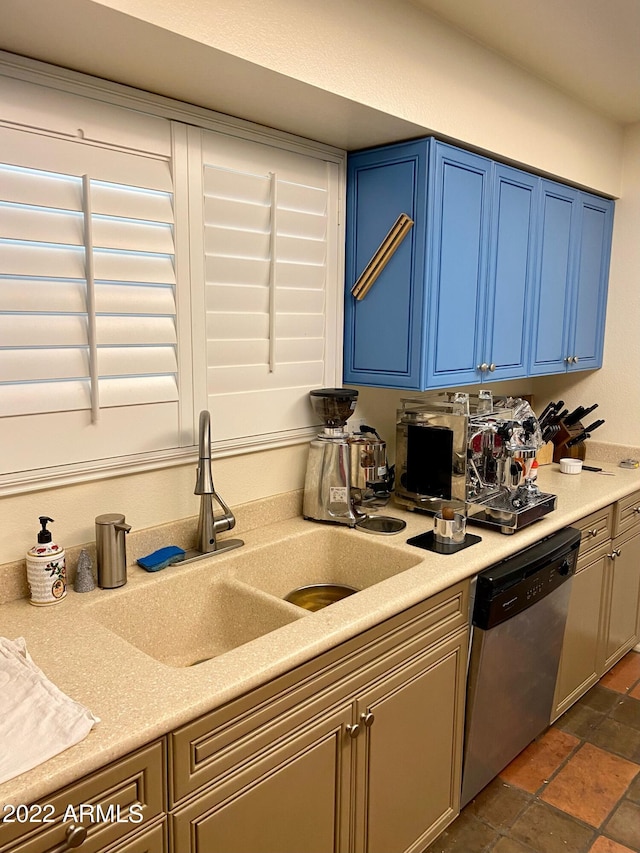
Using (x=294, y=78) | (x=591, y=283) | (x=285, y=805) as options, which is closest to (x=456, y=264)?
(x=294, y=78)

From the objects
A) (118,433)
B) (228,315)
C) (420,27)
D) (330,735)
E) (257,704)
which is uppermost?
(420,27)

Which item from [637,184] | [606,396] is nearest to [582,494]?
[606,396]

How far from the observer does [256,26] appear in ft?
4.85

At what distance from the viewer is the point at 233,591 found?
181 centimetres

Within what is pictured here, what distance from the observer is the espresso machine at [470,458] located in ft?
7.33

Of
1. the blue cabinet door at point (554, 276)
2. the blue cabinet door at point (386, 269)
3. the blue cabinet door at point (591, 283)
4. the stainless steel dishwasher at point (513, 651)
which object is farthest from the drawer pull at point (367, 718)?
the blue cabinet door at point (591, 283)

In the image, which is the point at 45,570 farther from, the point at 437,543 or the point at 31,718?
the point at 437,543

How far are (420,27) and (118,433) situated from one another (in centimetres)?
146

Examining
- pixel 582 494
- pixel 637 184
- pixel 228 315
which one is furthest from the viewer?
pixel 637 184

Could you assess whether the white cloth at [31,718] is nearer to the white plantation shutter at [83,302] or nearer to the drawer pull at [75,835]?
the drawer pull at [75,835]

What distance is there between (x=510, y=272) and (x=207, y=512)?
4.96 ft

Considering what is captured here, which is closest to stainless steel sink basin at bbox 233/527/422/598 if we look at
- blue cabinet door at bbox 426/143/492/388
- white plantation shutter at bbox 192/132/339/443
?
white plantation shutter at bbox 192/132/339/443

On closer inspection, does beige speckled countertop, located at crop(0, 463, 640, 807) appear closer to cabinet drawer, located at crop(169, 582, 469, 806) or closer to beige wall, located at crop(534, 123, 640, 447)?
cabinet drawer, located at crop(169, 582, 469, 806)

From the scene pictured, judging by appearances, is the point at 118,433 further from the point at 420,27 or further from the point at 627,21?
the point at 627,21
